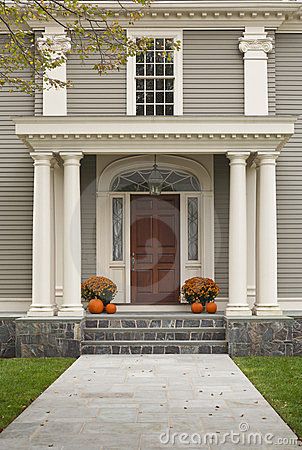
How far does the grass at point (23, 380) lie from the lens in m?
8.57

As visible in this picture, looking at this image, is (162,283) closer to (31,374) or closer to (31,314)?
(31,314)

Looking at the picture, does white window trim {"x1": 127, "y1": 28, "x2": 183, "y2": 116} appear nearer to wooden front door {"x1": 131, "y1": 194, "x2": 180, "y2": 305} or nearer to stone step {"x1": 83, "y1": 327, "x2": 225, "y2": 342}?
wooden front door {"x1": 131, "y1": 194, "x2": 180, "y2": 305}

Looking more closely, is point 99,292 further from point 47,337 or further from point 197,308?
point 197,308

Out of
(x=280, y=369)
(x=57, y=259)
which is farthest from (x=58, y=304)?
(x=280, y=369)

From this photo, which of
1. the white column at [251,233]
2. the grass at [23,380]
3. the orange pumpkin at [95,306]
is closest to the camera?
the grass at [23,380]

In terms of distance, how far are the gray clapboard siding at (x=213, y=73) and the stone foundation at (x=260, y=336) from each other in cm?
499

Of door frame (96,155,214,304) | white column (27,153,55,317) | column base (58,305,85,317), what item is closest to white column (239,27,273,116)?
door frame (96,155,214,304)

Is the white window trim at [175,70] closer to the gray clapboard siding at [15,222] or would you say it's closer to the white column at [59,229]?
the white column at [59,229]

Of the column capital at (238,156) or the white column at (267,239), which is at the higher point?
the column capital at (238,156)

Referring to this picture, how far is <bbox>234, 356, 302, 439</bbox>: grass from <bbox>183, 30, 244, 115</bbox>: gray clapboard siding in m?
5.86

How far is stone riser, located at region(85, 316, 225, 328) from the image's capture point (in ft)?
45.7

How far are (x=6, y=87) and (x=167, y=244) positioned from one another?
17.1ft

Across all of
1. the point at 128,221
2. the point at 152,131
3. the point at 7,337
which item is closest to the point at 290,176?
the point at 128,221

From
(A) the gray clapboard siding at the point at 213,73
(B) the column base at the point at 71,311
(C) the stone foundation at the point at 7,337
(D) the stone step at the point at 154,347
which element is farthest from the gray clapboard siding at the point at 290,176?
(C) the stone foundation at the point at 7,337
